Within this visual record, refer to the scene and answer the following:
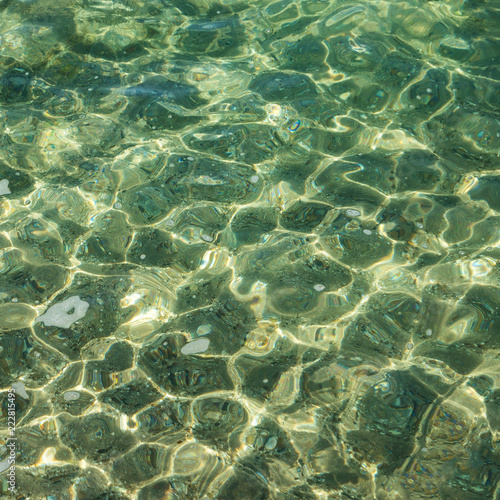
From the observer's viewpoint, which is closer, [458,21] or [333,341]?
[333,341]

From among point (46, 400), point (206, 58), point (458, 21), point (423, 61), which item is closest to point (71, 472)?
point (46, 400)

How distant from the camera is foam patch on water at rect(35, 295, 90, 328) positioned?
3481 mm

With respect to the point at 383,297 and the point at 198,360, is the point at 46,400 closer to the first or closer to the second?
the point at 198,360

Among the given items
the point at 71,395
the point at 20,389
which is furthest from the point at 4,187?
the point at 71,395

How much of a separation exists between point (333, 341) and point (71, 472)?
68.3 inches

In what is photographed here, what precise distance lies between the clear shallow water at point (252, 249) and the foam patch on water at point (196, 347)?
0.03 m

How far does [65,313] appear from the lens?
139 inches

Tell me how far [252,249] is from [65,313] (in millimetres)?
1418

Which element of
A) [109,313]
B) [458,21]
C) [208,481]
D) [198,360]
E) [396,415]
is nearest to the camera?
[208,481]

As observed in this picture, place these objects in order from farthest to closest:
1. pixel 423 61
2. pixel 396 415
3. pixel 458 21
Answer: pixel 458 21
pixel 423 61
pixel 396 415

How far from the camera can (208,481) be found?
9.02 ft

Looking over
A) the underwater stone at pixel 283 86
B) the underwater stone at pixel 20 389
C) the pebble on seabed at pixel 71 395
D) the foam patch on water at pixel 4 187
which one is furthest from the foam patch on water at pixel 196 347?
the underwater stone at pixel 283 86

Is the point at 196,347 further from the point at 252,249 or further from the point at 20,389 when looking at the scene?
the point at 20,389

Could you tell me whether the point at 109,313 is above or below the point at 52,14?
below
